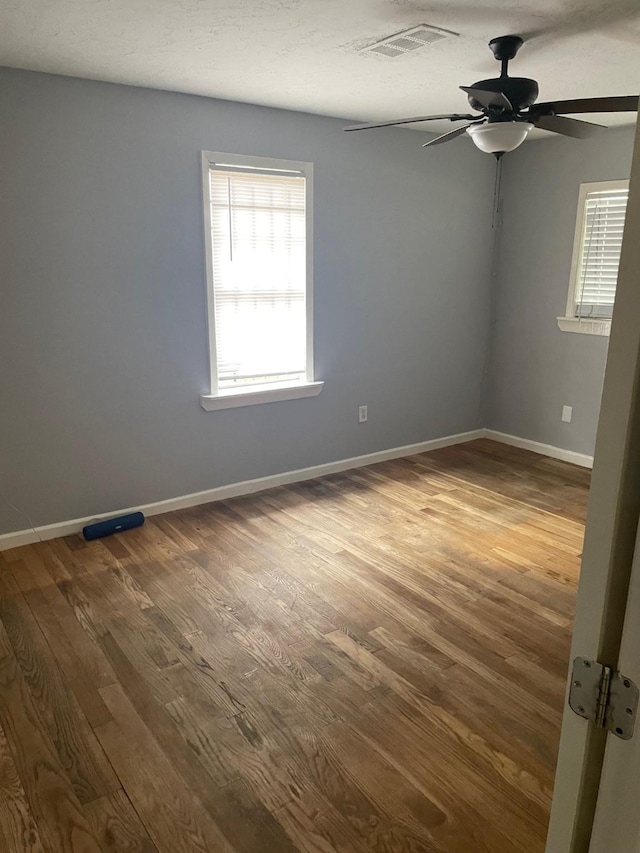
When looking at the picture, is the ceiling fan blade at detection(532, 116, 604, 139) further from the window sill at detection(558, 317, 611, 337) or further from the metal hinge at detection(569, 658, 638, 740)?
the metal hinge at detection(569, 658, 638, 740)

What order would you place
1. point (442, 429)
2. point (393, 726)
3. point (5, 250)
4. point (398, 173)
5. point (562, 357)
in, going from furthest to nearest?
point (442, 429) < point (562, 357) < point (398, 173) < point (5, 250) < point (393, 726)

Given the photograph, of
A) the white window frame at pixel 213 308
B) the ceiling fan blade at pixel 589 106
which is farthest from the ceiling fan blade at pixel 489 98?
the white window frame at pixel 213 308

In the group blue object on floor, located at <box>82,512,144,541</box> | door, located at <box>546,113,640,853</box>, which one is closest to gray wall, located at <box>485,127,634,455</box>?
blue object on floor, located at <box>82,512,144,541</box>

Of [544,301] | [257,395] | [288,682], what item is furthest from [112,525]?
[544,301]

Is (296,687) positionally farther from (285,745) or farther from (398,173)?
(398,173)

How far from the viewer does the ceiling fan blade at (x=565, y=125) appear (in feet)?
7.94

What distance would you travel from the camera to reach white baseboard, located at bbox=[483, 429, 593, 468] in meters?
4.72

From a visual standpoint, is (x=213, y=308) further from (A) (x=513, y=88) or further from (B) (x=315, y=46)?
(A) (x=513, y=88)

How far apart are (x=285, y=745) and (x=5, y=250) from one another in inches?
102

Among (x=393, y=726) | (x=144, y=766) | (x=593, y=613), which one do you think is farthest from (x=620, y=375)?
(x=144, y=766)

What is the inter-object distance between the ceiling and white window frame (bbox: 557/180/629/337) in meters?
1.12

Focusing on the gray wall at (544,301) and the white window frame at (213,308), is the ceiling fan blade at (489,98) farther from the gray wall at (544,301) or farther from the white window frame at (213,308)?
the gray wall at (544,301)

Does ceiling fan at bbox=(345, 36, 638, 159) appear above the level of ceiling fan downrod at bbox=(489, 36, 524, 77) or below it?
below

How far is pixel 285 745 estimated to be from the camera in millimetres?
1955
